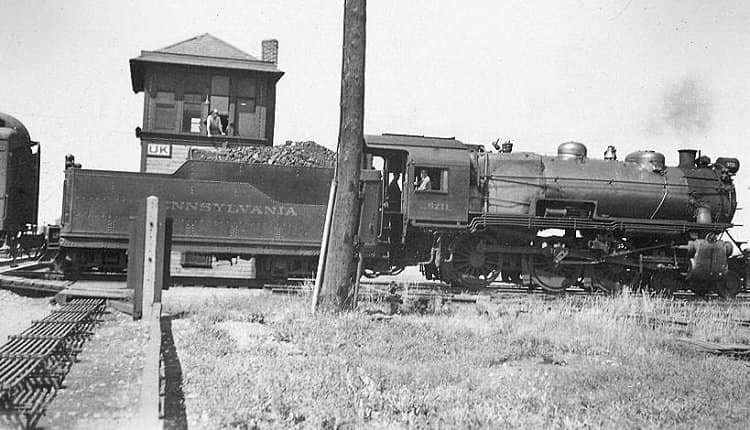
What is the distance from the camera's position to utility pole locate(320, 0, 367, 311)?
9.27m

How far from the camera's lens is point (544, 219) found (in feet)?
39.9

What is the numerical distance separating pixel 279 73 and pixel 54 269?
8.54 meters

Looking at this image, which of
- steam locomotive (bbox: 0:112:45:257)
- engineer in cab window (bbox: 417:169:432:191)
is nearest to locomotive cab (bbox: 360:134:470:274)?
engineer in cab window (bbox: 417:169:432:191)

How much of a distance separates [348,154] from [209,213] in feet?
12.7

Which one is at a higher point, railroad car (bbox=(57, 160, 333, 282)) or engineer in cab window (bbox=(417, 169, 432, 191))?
engineer in cab window (bbox=(417, 169, 432, 191))

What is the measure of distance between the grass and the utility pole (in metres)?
0.72

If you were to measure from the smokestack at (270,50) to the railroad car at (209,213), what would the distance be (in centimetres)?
896

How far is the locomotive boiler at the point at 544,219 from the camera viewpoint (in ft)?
39.7

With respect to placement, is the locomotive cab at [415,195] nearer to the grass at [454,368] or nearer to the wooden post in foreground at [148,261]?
the grass at [454,368]

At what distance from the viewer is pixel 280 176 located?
12445 millimetres

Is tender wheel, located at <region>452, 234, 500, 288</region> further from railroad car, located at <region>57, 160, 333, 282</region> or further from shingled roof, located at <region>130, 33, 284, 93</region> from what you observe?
shingled roof, located at <region>130, 33, 284, 93</region>

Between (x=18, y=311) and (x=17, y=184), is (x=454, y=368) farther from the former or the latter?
(x=17, y=184)

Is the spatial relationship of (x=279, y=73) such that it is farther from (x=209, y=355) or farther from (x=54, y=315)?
(x=209, y=355)

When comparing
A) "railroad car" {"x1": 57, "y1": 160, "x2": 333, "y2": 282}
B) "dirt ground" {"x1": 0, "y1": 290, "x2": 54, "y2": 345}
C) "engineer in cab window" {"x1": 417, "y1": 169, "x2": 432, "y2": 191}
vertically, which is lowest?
"dirt ground" {"x1": 0, "y1": 290, "x2": 54, "y2": 345}
